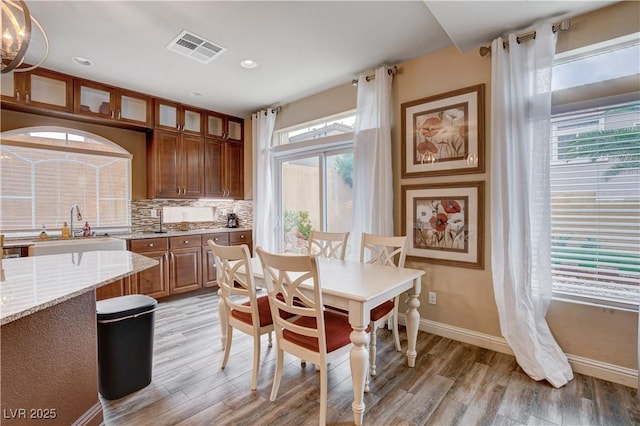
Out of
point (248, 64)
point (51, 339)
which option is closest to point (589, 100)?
point (248, 64)

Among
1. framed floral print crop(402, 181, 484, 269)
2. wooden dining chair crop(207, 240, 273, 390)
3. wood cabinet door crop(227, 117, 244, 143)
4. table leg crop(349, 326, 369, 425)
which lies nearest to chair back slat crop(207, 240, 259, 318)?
wooden dining chair crop(207, 240, 273, 390)

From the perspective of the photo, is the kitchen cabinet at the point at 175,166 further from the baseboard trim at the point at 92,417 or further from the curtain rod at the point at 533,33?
the curtain rod at the point at 533,33

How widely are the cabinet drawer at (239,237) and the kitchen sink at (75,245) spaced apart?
142 cm

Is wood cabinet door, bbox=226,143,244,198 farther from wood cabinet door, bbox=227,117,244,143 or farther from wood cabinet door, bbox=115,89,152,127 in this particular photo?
wood cabinet door, bbox=115,89,152,127

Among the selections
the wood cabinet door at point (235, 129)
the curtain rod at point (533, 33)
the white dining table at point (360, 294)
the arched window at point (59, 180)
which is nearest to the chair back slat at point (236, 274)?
the white dining table at point (360, 294)

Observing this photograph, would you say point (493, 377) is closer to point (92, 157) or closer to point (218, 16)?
point (218, 16)

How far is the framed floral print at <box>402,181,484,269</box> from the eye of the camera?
273 centimetres

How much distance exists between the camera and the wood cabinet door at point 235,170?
16.2ft

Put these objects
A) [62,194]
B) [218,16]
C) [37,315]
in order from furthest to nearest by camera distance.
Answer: [62,194] < [218,16] < [37,315]

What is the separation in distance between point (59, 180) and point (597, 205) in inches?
214

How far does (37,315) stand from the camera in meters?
1.43

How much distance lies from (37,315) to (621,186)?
3594 millimetres

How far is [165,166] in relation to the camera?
4.23m

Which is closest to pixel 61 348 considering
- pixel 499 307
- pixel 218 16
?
pixel 218 16
